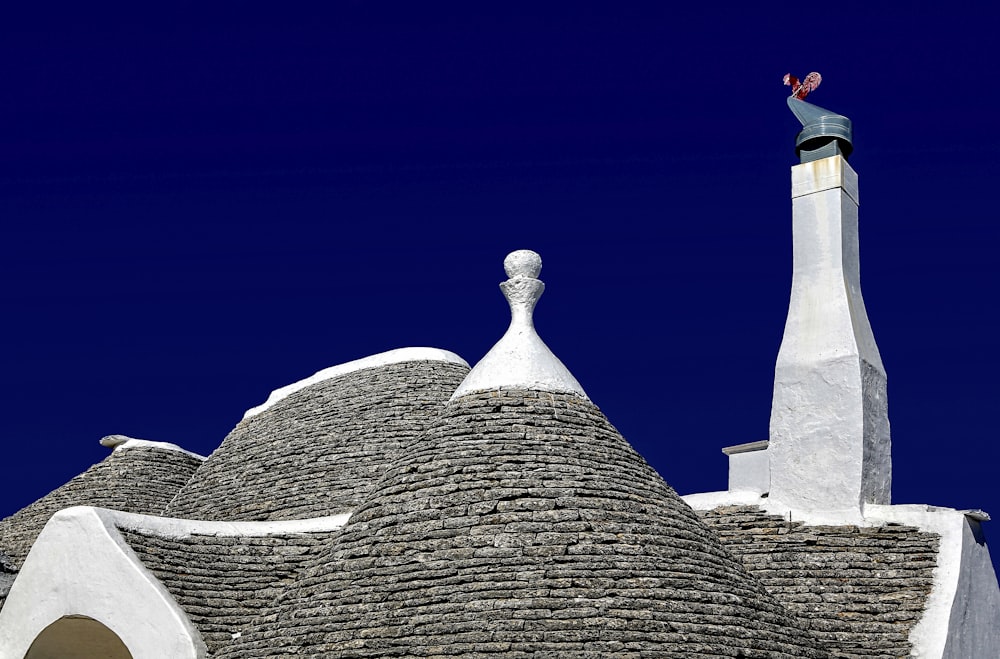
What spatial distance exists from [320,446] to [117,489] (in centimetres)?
418

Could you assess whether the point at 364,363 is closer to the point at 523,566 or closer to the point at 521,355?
the point at 521,355

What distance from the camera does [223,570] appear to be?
49.3 feet

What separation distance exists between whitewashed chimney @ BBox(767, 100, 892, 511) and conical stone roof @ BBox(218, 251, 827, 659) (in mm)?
3927

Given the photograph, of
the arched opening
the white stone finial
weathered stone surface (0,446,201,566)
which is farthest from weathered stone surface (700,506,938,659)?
weathered stone surface (0,446,201,566)

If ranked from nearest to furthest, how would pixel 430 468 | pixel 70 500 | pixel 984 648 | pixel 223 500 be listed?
pixel 430 468 < pixel 984 648 < pixel 223 500 < pixel 70 500

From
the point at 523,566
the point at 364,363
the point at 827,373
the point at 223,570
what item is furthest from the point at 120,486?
the point at 523,566

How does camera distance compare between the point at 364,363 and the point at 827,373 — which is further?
the point at 364,363

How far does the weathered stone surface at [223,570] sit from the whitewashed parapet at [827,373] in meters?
5.49

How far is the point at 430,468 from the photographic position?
42.4ft

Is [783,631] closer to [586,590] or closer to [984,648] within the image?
[586,590]

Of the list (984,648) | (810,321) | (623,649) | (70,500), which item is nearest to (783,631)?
(623,649)

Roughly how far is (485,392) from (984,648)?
6247 millimetres

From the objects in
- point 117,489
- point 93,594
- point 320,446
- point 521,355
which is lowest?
point 93,594

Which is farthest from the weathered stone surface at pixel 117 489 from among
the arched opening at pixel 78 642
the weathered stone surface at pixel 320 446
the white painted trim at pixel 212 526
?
the white painted trim at pixel 212 526
